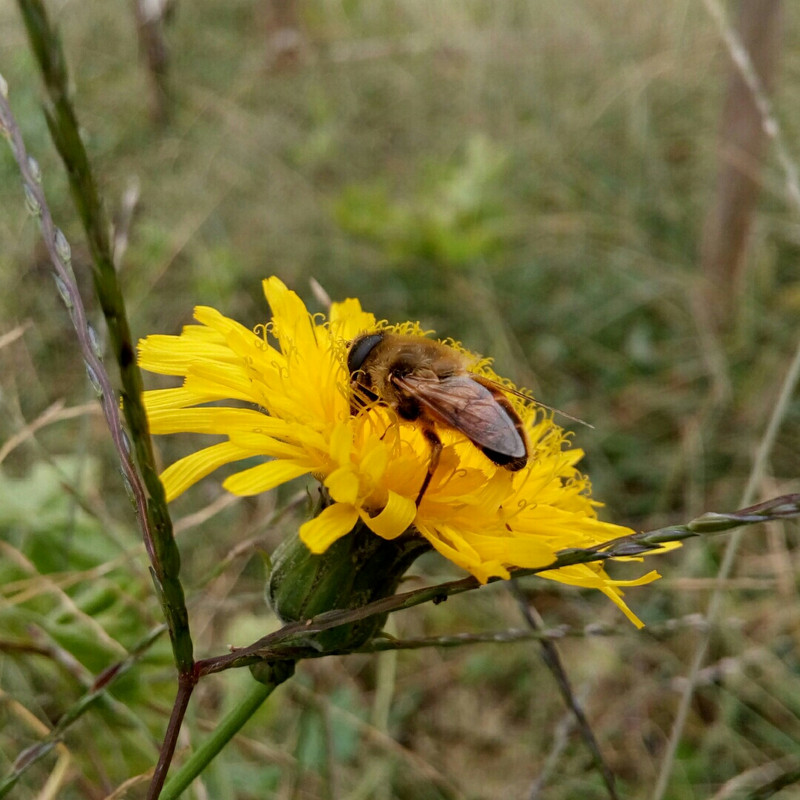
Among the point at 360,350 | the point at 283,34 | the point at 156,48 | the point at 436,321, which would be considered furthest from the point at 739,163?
the point at 283,34

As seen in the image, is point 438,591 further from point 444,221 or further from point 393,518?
point 444,221

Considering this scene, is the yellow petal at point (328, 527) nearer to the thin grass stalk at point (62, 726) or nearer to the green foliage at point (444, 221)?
the thin grass stalk at point (62, 726)

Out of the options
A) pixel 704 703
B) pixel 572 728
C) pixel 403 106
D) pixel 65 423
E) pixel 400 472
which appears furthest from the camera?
pixel 403 106

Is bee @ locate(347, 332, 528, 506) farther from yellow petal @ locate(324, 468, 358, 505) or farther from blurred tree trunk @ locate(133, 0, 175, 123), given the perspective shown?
blurred tree trunk @ locate(133, 0, 175, 123)

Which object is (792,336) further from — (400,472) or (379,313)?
(400,472)

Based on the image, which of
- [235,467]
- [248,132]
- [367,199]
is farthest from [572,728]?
[248,132]

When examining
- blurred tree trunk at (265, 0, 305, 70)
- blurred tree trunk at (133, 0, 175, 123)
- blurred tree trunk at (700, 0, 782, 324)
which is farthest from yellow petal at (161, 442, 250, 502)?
blurred tree trunk at (265, 0, 305, 70)

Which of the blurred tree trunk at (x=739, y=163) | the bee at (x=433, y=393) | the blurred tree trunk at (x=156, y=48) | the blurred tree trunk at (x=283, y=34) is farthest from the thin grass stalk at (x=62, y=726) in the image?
the blurred tree trunk at (x=283, y=34)
